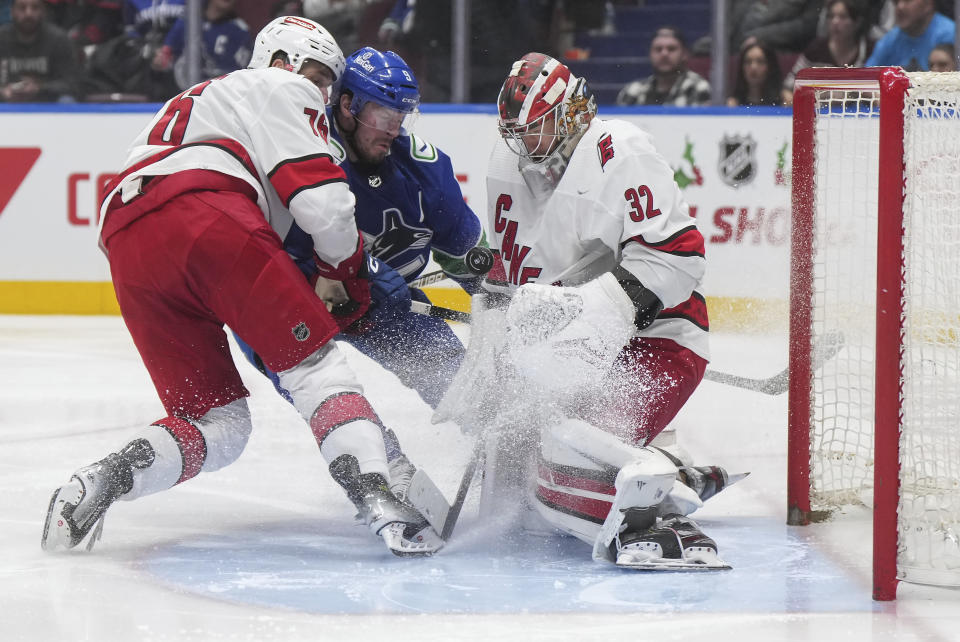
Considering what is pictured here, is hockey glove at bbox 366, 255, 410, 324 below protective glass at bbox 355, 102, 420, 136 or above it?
below

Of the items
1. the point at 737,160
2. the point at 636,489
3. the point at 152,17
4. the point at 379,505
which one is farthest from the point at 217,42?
the point at 636,489

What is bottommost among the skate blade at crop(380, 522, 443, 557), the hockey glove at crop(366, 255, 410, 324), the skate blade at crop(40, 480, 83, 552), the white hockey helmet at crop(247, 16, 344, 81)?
the skate blade at crop(380, 522, 443, 557)

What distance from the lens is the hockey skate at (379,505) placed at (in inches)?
86.4

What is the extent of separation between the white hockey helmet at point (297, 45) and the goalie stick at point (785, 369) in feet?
1.79

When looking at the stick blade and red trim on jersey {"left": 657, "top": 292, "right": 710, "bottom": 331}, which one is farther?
red trim on jersey {"left": 657, "top": 292, "right": 710, "bottom": 331}

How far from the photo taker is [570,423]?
226 cm

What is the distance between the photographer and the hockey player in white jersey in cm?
220

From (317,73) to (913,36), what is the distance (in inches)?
142

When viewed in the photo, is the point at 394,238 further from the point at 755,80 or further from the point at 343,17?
the point at 343,17

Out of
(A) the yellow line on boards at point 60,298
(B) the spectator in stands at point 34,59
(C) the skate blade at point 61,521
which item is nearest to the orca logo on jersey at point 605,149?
(C) the skate blade at point 61,521

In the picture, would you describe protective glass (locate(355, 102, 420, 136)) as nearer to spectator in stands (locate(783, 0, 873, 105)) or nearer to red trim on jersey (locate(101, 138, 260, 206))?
red trim on jersey (locate(101, 138, 260, 206))

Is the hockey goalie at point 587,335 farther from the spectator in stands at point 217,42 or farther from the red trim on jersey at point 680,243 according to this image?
the spectator in stands at point 217,42

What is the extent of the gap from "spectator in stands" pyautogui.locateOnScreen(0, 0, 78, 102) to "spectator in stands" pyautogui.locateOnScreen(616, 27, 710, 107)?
2.54 meters

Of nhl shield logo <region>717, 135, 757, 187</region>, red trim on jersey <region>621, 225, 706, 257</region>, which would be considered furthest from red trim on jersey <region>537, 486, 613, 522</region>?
nhl shield logo <region>717, 135, 757, 187</region>
